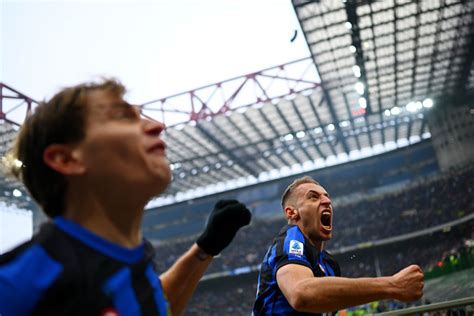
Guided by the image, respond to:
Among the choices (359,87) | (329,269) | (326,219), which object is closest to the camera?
(329,269)

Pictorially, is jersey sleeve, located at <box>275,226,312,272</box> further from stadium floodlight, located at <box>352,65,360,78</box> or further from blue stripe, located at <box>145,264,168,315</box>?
stadium floodlight, located at <box>352,65,360,78</box>

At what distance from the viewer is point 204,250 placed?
163 cm

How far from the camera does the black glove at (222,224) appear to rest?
1.57 meters

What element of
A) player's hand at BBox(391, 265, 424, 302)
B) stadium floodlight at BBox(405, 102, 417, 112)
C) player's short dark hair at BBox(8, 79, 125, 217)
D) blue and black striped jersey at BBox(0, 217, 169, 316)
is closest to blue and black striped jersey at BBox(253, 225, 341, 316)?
player's hand at BBox(391, 265, 424, 302)

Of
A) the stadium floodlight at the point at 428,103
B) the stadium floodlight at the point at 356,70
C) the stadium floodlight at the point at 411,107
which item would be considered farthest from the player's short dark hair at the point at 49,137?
the stadium floodlight at the point at 428,103

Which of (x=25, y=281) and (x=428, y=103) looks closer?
(x=25, y=281)

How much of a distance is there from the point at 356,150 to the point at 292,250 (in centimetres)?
3489

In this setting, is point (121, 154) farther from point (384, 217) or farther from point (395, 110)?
point (384, 217)

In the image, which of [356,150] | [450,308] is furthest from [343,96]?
[450,308]

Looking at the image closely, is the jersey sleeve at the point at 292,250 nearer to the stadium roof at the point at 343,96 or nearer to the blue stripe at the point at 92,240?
the blue stripe at the point at 92,240

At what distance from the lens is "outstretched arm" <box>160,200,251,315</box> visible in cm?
157

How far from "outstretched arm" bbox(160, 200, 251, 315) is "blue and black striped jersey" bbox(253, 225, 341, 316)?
2.86ft

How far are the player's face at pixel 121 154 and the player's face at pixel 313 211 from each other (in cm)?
187

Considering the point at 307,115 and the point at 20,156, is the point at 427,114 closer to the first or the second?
the point at 307,115
